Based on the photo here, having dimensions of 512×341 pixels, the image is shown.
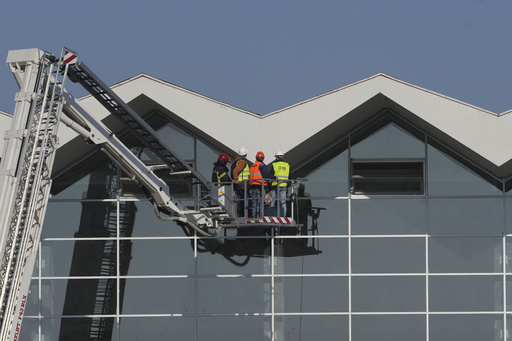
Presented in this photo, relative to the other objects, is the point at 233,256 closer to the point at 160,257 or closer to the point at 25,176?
the point at 160,257

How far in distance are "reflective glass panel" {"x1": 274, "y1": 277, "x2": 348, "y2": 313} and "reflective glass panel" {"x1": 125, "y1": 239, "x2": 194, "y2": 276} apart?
278 centimetres

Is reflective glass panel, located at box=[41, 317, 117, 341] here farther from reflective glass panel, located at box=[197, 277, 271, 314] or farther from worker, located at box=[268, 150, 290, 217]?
worker, located at box=[268, 150, 290, 217]

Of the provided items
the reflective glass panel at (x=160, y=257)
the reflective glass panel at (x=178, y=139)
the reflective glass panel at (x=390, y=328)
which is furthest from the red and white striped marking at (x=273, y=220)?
the reflective glass panel at (x=390, y=328)

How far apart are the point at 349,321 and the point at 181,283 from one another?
503 cm

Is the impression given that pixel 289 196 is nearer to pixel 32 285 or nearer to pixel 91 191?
pixel 91 191

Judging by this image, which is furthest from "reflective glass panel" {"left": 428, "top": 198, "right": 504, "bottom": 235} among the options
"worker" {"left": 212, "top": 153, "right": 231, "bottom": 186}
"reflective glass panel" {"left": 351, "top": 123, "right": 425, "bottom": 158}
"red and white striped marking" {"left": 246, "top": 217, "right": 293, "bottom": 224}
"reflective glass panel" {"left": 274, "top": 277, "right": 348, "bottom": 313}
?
"worker" {"left": 212, "top": 153, "right": 231, "bottom": 186}

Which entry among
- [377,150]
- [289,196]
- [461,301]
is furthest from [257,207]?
[461,301]

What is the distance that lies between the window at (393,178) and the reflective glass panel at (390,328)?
365 cm

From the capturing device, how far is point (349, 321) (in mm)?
29906

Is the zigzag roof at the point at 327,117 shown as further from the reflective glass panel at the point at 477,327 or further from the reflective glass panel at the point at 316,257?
the reflective glass panel at the point at 477,327

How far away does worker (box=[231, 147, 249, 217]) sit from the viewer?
93.5 feet

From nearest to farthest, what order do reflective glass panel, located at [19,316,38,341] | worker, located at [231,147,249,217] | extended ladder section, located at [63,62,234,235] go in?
extended ladder section, located at [63,62,234,235] < worker, located at [231,147,249,217] < reflective glass panel, located at [19,316,38,341]

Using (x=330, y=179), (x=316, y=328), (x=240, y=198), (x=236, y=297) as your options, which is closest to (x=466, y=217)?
(x=330, y=179)

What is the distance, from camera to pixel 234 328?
1181 inches
